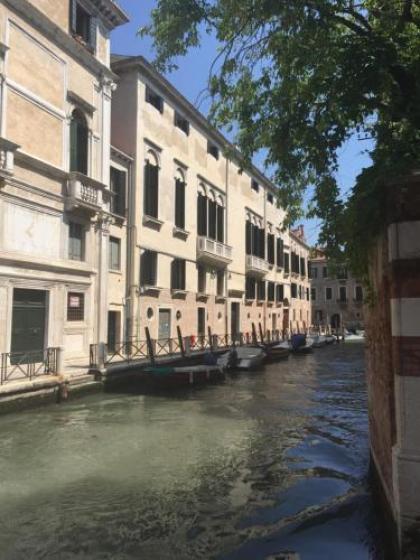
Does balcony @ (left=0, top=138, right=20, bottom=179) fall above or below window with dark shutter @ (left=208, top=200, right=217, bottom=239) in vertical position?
below

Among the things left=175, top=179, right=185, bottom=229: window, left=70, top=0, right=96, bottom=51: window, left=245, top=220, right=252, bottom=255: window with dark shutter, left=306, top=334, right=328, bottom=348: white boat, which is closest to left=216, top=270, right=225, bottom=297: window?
left=245, top=220, right=252, bottom=255: window with dark shutter

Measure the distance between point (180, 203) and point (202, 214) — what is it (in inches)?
95.9

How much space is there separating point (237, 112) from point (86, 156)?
32.6 feet

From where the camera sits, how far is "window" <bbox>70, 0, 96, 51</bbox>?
15156mm

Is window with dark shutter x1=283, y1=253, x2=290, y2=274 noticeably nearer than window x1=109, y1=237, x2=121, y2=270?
No

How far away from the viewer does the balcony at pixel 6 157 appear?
11.8m

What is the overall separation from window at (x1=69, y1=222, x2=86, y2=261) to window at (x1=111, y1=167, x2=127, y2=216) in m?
2.78

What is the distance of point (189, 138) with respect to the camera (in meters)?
23.5

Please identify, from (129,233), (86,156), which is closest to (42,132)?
(86,156)

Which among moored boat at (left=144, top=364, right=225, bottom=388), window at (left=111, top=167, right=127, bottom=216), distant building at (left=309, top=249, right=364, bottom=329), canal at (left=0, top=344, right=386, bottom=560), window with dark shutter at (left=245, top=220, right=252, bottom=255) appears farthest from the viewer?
distant building at (left=309, top=249, right=364, bottom=329)

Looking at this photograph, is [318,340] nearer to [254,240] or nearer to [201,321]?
[254,240]

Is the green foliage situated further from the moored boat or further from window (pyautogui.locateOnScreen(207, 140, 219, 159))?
window (pyautogui.locateOnScreen(207, 140, 219, 159))

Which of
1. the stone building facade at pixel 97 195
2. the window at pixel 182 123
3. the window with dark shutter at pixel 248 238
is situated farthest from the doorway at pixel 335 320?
the window at pixel 182 123

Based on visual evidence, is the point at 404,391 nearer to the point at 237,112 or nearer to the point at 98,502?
the point at 98,502
